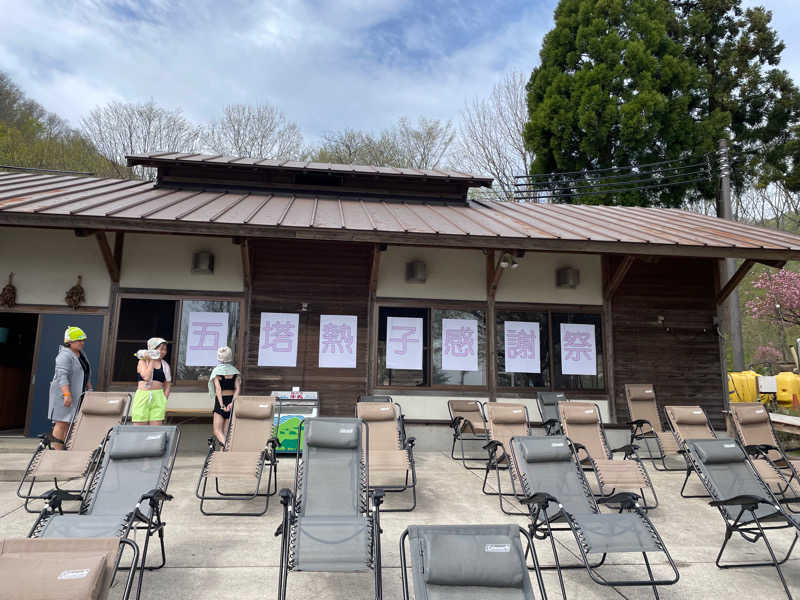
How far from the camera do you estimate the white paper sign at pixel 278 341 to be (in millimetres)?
7188

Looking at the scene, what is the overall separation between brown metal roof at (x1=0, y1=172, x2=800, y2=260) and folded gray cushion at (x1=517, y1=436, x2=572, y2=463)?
2.93 m

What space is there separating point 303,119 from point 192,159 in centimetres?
1395

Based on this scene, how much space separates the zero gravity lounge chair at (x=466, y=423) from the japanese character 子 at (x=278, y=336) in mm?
2574

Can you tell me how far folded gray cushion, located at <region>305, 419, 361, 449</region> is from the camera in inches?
163

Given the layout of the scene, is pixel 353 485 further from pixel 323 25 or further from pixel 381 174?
pixel 323 25

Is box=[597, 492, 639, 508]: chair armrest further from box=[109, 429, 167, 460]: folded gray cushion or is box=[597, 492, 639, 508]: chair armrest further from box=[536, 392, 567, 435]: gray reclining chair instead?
box=[536, 392, 567, 435]: gray reclining chair

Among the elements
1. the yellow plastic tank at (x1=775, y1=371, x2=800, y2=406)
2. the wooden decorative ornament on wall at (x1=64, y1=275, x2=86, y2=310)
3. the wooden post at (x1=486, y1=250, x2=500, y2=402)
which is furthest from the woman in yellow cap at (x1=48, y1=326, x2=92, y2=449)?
the yellow plastic tank at (x1=775, y1=371, x2=800, y2=406)

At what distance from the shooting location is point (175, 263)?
714 centimetres

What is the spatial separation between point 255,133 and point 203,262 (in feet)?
50.1

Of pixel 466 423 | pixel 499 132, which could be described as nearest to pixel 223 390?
pixel 466 423

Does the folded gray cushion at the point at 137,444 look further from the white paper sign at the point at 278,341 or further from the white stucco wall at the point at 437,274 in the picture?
the white stucco wall at the point at 437,274

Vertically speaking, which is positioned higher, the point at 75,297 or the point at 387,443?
the point at 75,297

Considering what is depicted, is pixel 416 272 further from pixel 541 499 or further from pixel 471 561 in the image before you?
pixel 471 561

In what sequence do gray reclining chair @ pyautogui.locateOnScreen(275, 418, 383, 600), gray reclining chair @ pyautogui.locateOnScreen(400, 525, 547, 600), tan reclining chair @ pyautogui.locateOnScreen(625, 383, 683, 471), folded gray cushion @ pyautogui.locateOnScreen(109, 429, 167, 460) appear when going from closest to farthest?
gray reclining chair @ pyautogui.locateOnScreen(400, 525, 547, 600) → gray reclining chair @ pyautogui.locateOnScreen(275, 418, 383, 600) → folded gray cushion @ pyautogui.locateOnScreen(109, 429, 167, 460) → tan reclining chair @ pyautogui.locateOnScreen(625, 383, 683, 471)
